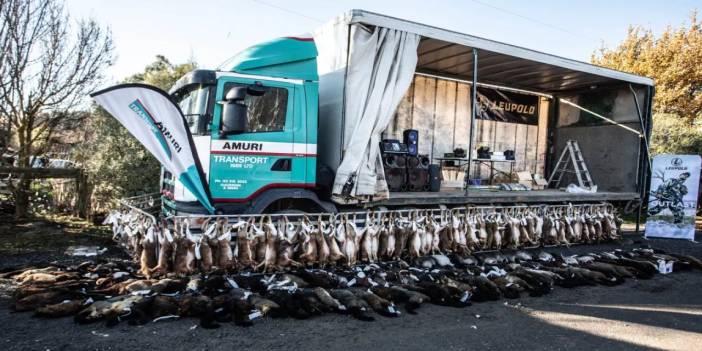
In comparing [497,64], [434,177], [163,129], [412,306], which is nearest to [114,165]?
[163,129]

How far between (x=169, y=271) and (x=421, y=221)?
11.8 ft

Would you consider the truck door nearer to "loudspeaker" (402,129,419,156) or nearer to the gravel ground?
the gravel ground

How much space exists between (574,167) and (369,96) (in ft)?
24.8

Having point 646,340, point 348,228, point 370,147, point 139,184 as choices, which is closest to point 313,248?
point 348,228

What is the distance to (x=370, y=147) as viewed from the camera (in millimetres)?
5895

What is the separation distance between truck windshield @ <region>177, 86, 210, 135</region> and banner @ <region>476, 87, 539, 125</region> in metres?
7.34

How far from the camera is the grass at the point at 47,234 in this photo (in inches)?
278

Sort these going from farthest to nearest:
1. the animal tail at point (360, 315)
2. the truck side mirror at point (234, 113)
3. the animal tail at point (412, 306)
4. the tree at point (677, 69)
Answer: the tree at point (677, 69)
the truck side mirror at point (234, 113)
the animal tail at point (412, 306)
the animal tail at point (360, 315)

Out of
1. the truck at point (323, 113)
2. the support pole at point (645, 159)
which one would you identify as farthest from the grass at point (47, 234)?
the support pole at point (645, 159)

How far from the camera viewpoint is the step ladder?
1068cm

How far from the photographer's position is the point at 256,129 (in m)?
5.40

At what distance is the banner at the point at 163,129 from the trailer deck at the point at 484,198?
249cm

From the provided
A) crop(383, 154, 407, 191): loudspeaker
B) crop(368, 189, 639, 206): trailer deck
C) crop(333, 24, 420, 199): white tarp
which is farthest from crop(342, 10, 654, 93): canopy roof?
crop(368, 189, 639, 206): trailer deck

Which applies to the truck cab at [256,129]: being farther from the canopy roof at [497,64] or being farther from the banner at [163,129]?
the canopy roof at [497,64]
